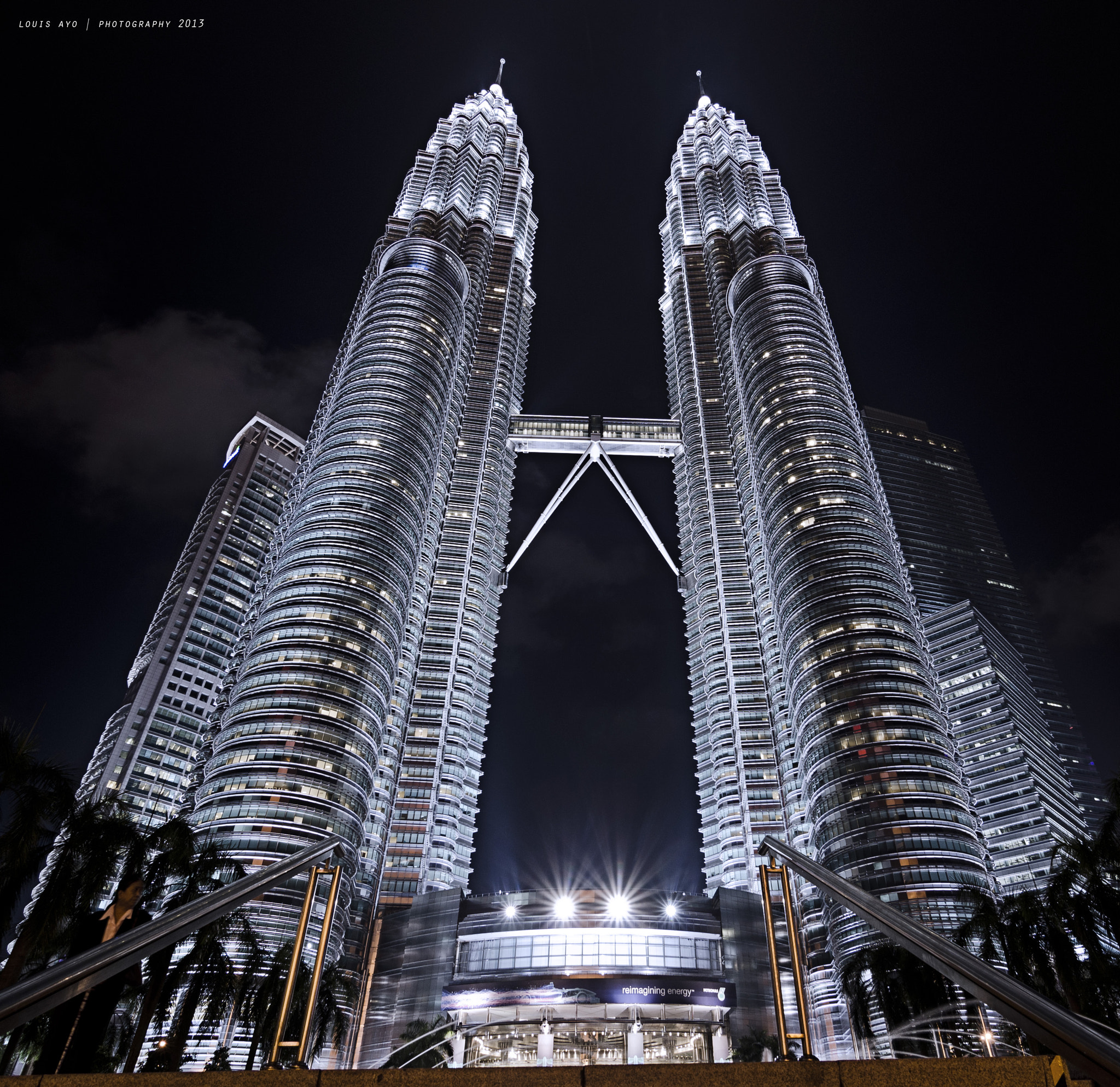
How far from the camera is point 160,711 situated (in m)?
176

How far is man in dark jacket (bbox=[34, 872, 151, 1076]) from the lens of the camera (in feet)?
28.8

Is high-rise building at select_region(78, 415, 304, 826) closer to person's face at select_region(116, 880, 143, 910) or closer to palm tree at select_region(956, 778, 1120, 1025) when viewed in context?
palm tree at select_region(956, 778, 1120, 1025)

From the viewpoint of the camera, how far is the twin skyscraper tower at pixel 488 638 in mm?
106812

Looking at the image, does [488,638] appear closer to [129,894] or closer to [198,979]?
[198,979]

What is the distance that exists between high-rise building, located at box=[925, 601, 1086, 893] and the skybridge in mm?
63045

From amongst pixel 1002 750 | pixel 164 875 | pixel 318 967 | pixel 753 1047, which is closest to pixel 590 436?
pixel 1002 750

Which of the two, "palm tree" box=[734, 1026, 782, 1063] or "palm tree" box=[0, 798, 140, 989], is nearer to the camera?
"palm tree" box=[0, 798, 140, 989]

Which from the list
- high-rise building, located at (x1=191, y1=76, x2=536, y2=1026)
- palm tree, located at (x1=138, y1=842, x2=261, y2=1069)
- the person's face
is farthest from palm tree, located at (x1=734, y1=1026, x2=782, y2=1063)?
the person's face

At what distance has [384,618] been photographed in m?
131

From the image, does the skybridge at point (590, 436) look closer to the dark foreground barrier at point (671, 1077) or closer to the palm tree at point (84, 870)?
the palm tree at point (84, 870)

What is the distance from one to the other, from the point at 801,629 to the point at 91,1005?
12322 centimetres

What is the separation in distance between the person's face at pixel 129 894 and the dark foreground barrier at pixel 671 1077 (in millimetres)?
3139

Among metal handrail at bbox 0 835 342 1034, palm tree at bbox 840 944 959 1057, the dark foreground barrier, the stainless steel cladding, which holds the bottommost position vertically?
the dark foreground barrier

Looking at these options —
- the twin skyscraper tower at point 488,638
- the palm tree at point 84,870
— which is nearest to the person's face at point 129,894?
the palm tree at point 84,870
